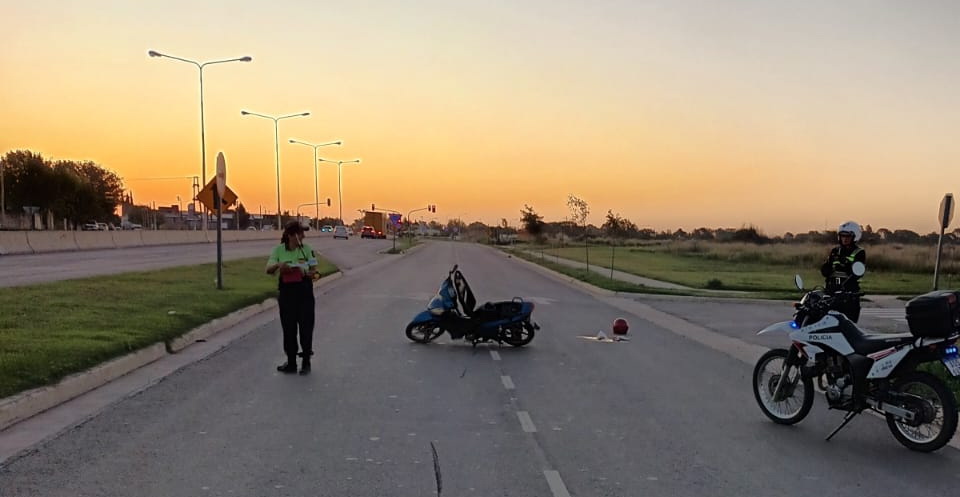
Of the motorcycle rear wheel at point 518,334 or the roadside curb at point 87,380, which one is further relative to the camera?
the motorcycle rear wheel at point 518,334

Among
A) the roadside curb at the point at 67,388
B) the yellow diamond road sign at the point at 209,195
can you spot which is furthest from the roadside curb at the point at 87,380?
the yellow diamond road sign at the point at 209,195

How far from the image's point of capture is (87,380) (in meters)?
8.58

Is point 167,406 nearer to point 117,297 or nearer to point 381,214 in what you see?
point 117,297

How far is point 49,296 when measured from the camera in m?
15.1

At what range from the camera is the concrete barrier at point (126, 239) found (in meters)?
49.1

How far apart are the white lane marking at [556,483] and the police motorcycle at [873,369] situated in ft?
9.29

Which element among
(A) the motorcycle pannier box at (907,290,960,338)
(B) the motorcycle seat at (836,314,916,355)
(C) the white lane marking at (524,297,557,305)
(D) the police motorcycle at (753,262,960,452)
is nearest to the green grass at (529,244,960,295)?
(C) the white lane marking at (524,297,557,305)

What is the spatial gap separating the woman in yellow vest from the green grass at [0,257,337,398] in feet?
7.25

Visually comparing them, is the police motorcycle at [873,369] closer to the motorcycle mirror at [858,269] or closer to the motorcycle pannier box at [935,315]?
the motorcycle pannier box at [935,315]

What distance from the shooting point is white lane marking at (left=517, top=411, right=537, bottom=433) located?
23.3 ft

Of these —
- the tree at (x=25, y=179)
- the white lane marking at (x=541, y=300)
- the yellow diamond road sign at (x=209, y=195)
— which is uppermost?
the tree at (x=25, y=179)

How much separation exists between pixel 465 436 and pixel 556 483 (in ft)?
4.69

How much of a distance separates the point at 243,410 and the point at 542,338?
678cm

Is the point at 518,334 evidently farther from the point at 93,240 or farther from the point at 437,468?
the point at 93,240
